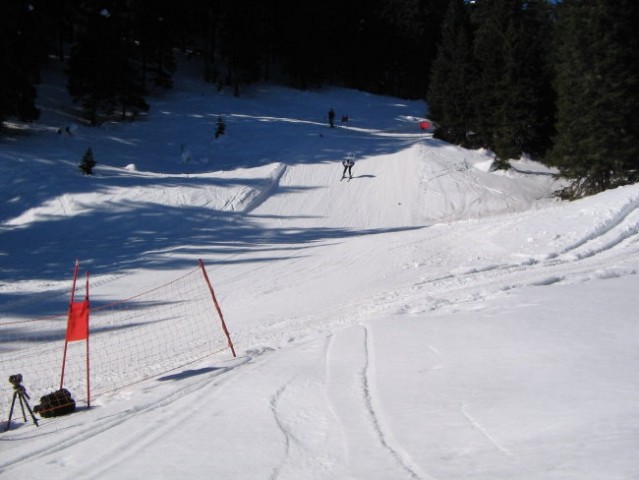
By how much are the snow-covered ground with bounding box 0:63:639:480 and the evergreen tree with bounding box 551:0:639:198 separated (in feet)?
11.4

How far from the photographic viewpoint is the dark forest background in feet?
71.5

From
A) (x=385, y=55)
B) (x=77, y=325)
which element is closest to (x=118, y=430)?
(x=77, y=325)

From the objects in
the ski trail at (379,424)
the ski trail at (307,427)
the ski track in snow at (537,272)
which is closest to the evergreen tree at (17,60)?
the ski track in snow at (537,272)

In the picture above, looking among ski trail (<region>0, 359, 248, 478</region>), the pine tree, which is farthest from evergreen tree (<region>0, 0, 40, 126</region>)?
ski trail (<region>0, 359, 248, 478</region>)

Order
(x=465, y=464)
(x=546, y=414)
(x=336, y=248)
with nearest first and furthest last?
1. (x=465, y=464)
2. (x=546, y=414)
3. (x=336, y=248)

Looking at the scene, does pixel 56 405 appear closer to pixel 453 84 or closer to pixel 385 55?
pixel 453 84

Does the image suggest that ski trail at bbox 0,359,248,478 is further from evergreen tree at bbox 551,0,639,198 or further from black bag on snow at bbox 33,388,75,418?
evergreen tree at bbox 551,0,639,198

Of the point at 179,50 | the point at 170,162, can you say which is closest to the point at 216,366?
the point at 170,162

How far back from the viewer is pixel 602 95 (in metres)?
21.6

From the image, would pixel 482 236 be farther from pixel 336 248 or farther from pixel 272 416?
pixel 272 416

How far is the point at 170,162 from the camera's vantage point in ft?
102

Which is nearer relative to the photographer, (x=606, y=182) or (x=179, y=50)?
(x=606, y=182)

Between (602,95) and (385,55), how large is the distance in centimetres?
4896

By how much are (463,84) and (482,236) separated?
19.9m
